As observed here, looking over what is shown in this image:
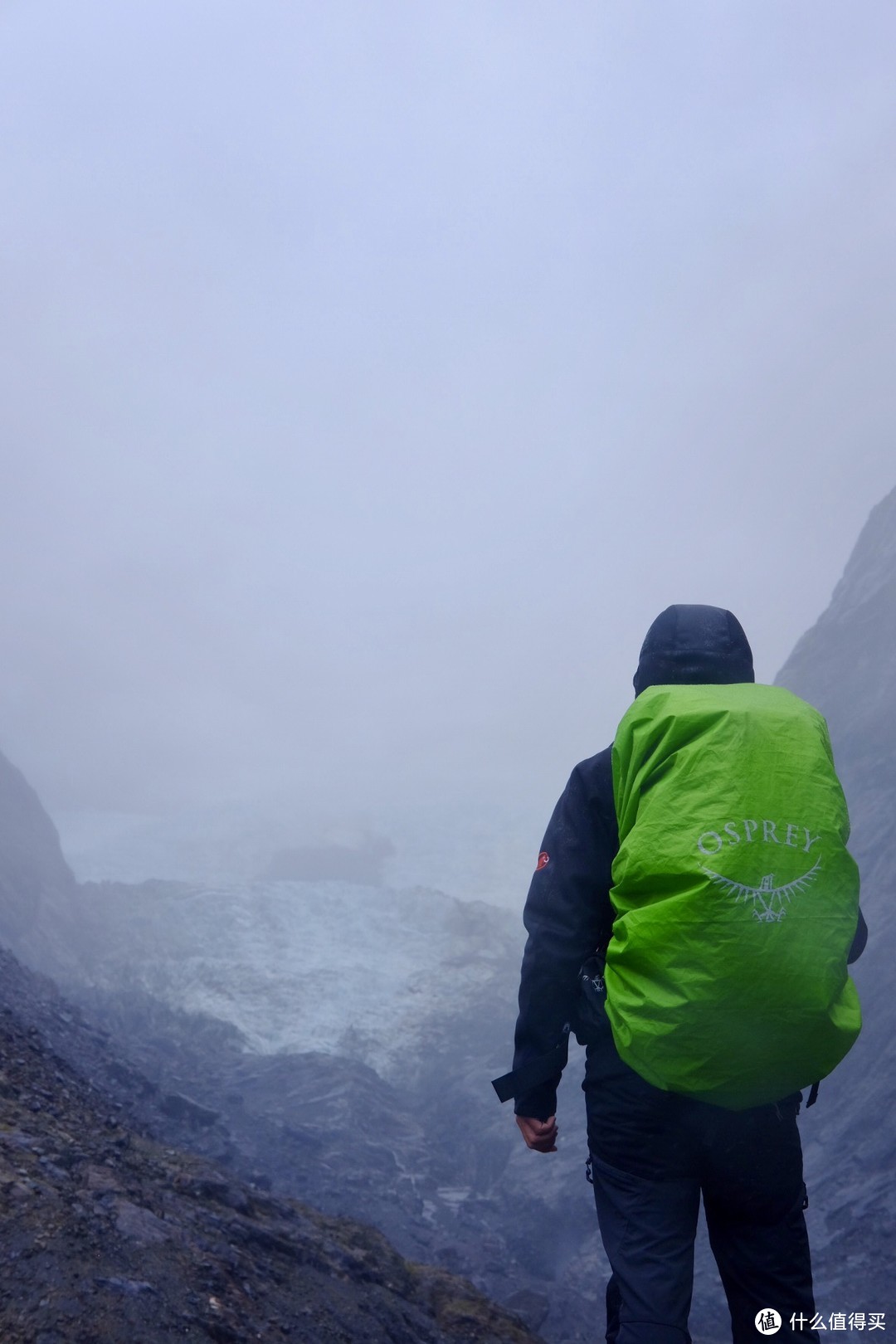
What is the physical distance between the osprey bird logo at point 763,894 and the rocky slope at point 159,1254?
304 centimetres

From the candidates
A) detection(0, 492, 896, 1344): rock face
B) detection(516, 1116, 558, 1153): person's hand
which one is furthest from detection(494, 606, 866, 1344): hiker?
detection(0, 492, 896, 1344): rock face

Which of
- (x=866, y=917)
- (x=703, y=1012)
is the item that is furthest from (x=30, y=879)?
(x=703, y=1012)

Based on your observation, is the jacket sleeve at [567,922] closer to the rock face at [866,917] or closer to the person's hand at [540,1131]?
the person's hand at [540,1131]

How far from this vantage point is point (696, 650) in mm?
2875

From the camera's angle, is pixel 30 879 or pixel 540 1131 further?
pixel 30 879

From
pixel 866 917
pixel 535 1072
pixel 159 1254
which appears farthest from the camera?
pixel 866 917

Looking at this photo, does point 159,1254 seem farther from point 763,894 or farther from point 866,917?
point 866,917

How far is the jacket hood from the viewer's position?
2.86m

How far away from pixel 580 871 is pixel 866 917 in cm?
3407

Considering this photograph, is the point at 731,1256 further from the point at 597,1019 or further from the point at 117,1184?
the point at 117,1184

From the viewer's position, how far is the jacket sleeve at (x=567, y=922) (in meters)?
2.81

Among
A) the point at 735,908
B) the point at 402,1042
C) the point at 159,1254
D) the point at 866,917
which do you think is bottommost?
the point at 159,1254

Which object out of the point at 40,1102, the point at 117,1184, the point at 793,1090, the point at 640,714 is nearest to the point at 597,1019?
the point at 793,1090

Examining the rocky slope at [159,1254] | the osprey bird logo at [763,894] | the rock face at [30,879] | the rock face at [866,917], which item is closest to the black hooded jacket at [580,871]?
the osprey bird logo at [763,894]
